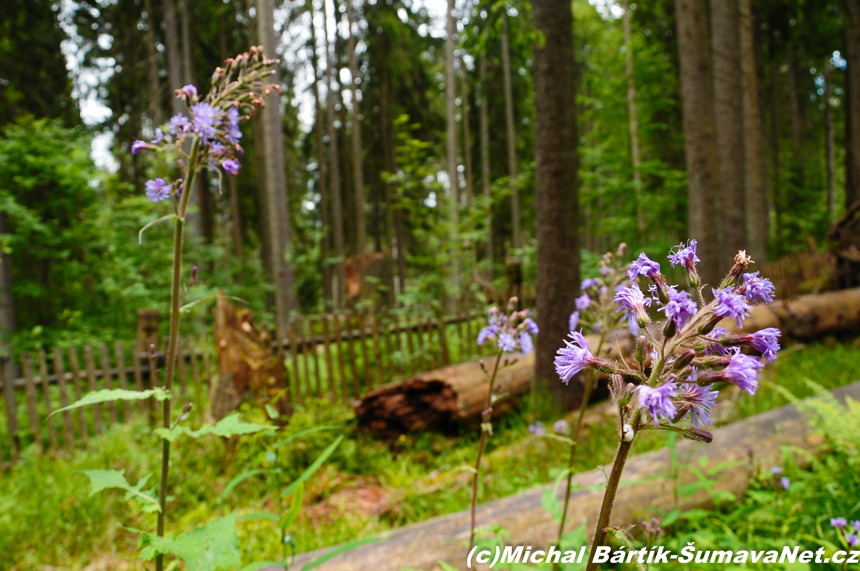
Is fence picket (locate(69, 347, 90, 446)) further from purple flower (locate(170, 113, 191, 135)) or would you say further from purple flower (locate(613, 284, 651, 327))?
purple flower (locate(613, 284, 651, 327))

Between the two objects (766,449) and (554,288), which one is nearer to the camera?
(766,449)

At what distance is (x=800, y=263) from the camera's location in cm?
954

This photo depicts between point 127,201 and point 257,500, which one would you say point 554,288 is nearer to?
point 257,500

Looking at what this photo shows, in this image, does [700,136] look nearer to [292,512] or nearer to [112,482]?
[292,512]

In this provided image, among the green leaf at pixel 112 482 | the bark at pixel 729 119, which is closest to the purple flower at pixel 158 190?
the green leaf at pixel 112 482

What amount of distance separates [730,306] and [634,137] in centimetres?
1407

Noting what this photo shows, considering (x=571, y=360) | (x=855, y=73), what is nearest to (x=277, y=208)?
(x=571, y=360)

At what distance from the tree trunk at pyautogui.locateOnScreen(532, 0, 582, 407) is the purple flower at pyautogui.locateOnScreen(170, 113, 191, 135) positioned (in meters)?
3.61

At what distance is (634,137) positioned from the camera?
1328 cm

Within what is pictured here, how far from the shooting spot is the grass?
3445 mm

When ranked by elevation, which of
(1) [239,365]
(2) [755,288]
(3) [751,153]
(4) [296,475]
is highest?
(3) [751,153]

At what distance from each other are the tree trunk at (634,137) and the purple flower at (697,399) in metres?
9.38

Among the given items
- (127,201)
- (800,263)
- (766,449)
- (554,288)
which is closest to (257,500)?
(554,288)

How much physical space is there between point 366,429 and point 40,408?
185 inches
